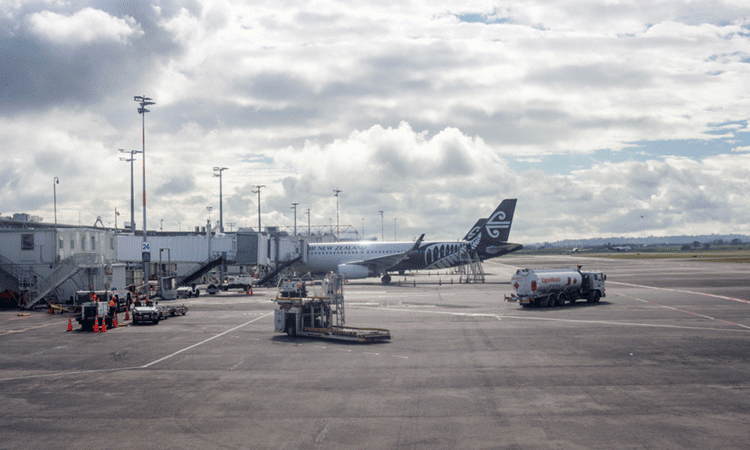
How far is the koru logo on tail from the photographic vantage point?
6938 cm

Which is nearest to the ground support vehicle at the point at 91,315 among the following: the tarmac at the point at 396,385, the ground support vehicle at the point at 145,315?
the tarmac at the point at 396,385

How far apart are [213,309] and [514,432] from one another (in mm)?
34740

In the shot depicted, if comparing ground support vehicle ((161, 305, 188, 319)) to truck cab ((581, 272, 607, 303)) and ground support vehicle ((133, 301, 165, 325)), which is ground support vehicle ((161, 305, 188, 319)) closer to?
ground support vehicle ((133, 301, 165, 325))

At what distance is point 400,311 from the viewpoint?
131 ft

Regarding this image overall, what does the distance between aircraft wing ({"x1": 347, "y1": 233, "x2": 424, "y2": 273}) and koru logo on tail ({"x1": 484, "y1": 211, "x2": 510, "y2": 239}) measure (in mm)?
8864

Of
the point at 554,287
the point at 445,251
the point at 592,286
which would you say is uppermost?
the point at 445,251

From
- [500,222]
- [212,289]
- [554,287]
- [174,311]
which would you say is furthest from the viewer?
[500,222]

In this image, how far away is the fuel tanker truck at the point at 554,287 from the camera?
136 feet

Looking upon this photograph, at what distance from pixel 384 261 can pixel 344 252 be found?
22.6 ft

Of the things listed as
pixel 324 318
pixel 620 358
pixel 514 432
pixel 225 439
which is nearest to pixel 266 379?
pixel 225 439

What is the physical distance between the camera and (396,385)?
18.3 metres

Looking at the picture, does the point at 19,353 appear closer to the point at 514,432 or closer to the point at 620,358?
the point at 514,432

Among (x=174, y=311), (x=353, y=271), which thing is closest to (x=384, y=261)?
(x=353, y=271)

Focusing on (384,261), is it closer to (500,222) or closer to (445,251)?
(445,251)
